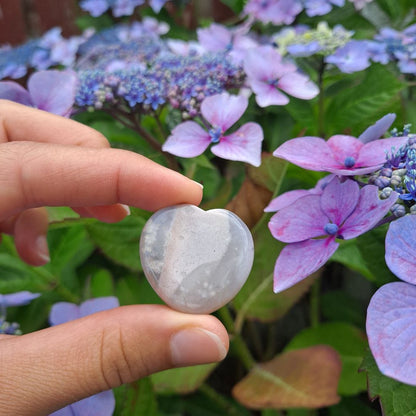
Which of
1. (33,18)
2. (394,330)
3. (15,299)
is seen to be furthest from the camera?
(33,18)

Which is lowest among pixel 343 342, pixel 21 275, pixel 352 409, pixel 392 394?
pixel 352 409

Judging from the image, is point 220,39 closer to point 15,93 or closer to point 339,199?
point 15,93

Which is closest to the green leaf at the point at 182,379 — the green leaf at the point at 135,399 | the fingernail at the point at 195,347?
the green leaf at the point at 135,399

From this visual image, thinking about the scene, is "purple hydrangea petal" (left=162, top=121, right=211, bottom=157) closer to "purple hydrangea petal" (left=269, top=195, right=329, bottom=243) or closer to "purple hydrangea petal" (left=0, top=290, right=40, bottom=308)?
"purple hydrangea petal" (left=269, top=195, right=329, bottom=243)

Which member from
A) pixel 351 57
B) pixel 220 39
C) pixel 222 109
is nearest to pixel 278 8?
pixel 220 39

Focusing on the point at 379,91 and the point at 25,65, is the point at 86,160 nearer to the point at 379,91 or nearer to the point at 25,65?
the point at 379,91

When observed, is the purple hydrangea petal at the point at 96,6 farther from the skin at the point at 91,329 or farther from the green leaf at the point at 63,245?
the skin at the point at 91,329

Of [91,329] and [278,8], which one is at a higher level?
[278,8]
